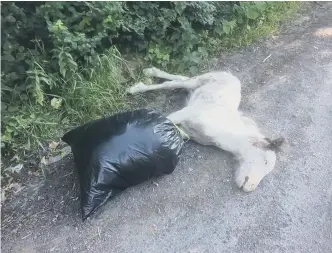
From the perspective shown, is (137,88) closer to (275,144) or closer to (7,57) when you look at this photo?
(7,57)

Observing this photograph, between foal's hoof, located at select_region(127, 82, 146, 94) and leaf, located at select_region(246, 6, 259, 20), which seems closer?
foal's hoof, located at select_region(127, 82, 146, 94)

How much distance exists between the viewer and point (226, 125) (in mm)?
3037

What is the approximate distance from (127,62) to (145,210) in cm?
142

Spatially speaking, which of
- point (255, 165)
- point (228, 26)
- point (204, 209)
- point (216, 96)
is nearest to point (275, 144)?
point (255, 165)

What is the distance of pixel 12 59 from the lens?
2834mm

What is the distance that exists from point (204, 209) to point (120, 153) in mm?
642

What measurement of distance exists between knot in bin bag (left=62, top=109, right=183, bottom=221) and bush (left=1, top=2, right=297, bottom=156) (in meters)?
0.44

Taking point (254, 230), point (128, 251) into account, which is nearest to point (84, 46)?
point (128, 251)

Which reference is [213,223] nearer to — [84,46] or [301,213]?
[301,213]

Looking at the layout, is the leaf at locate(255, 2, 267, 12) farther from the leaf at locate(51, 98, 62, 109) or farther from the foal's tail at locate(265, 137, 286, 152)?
the leaf at locate(51, 98, 62, 109)

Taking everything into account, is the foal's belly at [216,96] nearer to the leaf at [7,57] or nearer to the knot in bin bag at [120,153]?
the knot in bin bag at [120,153]

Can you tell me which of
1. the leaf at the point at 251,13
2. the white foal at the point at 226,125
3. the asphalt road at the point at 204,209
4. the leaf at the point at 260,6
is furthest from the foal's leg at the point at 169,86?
the leaf at the point at 260,6

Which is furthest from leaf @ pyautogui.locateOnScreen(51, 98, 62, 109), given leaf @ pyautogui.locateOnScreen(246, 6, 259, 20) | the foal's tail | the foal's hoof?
leaf @ pyautogui.locateOnScreen(246, 6, 259, 20)

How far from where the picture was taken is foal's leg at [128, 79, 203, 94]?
3483 millimetres
